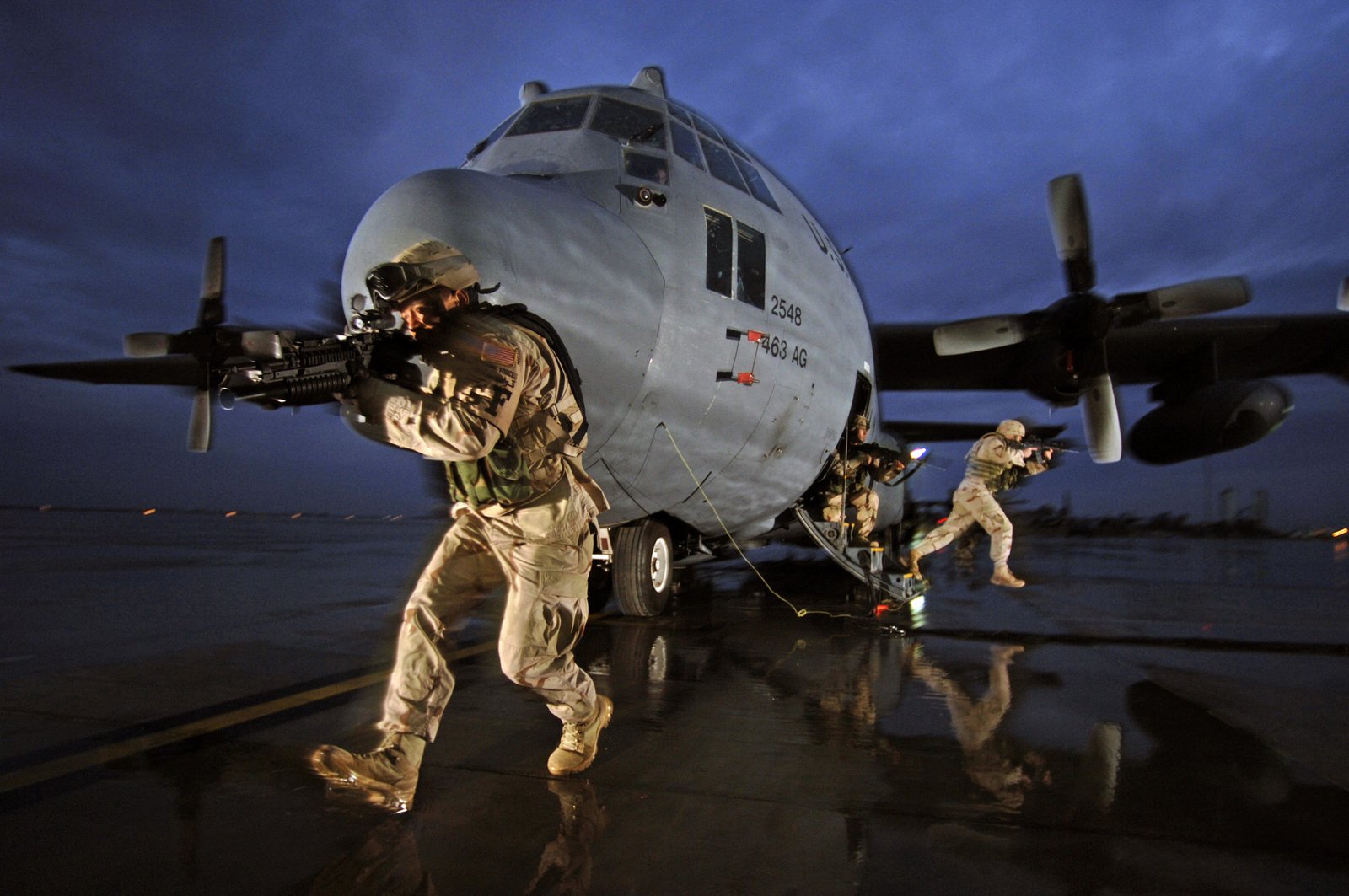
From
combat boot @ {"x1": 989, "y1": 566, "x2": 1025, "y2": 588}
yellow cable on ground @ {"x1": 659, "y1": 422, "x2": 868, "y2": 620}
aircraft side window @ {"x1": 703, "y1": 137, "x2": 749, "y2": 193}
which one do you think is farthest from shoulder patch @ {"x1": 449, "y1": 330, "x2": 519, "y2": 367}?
combat boot @ {"x1": 989, "y1": 566, "x2": 1025, "y2": 588}

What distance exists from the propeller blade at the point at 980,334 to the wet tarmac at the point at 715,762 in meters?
3.19

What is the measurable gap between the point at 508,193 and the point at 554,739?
2920 mm

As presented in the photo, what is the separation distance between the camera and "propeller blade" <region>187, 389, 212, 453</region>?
824 cm

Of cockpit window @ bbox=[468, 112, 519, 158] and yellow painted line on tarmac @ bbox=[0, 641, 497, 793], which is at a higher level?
cockpit window @ bbox=[468, 112, 519, 158]

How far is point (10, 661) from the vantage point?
18.1 ft

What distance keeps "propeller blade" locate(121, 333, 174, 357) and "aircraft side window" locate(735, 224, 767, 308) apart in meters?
5.57

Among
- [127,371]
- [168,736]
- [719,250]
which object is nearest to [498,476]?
[168,736]

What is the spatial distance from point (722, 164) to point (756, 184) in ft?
1.88

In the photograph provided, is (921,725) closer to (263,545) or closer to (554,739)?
(554,739)

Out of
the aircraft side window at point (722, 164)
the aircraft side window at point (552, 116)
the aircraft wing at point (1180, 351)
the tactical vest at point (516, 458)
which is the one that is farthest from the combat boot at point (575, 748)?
the aircraft wing at point (1180, 351)

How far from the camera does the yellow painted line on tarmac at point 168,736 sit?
10.8ft

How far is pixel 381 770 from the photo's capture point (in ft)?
9.70

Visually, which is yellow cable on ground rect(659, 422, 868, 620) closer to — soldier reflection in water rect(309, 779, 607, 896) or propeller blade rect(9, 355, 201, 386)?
soldier reflection in water rect(309, 779, 607, 896)

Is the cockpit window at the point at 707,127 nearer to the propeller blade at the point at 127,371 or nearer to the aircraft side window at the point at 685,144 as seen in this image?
the aircraft side window at the point at 685,144
